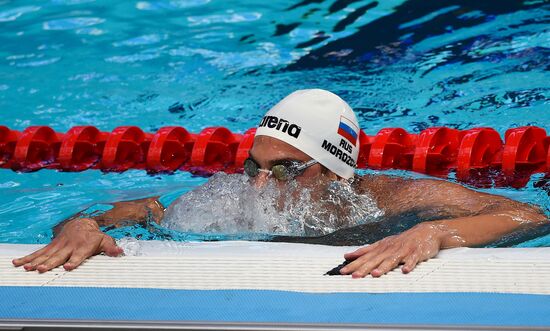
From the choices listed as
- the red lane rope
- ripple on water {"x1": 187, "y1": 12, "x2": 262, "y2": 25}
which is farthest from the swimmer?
ripple on water {"x1": 187, "y1": 12, "x2": 262, "y2": 25}

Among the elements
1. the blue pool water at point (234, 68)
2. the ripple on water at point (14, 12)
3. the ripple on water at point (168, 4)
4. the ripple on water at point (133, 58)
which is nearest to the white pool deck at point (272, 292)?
the blue pool water at point (234, 68)

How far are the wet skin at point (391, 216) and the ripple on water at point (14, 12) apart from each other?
14.5 feet

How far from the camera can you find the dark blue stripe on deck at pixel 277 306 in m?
2.03

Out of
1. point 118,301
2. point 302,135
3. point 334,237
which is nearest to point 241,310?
point 118,301

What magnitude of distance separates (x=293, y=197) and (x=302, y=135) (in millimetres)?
294

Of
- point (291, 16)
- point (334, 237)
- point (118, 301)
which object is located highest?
point (291, 16)

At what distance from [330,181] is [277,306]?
1419 millimetres

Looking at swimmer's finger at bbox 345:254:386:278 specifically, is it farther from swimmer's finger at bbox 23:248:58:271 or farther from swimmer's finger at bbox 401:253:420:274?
swimmer's finger at bbox 23:248:58:271

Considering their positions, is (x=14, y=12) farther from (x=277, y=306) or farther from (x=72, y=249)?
(x=277, y=306)

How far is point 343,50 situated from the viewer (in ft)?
21.3

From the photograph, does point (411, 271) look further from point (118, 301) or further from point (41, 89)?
point (41, 89)

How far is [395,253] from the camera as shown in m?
2.45

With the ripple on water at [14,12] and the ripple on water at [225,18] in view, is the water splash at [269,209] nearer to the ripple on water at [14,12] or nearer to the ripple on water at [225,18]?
the ripple on water at [225,18]

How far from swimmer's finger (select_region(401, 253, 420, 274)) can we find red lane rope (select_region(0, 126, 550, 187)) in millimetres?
1727
